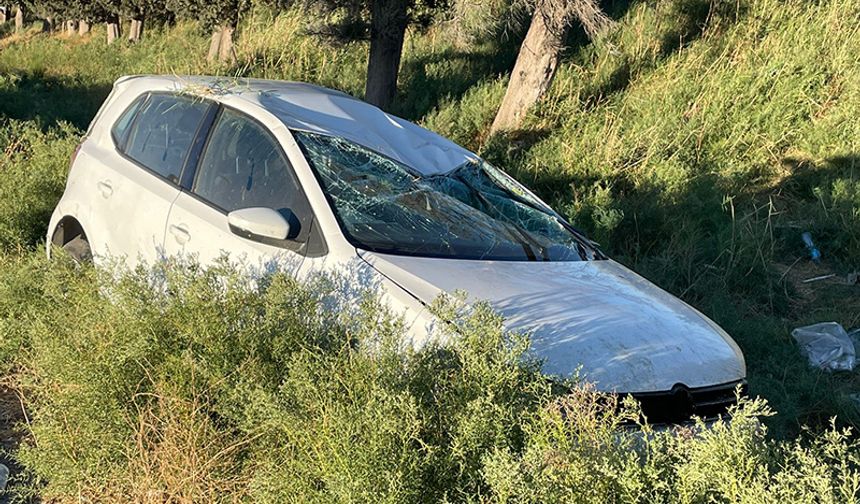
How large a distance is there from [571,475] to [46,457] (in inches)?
83.7

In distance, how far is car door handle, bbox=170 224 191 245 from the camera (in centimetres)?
430

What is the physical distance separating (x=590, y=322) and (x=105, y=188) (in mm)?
3222

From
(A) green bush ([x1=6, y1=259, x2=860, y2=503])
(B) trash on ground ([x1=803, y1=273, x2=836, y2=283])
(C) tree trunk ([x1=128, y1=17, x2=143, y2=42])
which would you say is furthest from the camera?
(C) tree trunk ([x1=128, y1=17, x2=143, y2=42])

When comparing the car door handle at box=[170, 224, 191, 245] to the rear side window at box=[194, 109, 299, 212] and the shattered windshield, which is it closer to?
the rear side window at box=[194, 109, 299, 212]

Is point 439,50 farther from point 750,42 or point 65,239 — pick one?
point 65,239

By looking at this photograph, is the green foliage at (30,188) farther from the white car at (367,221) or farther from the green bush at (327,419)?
the green bush at (327,419)

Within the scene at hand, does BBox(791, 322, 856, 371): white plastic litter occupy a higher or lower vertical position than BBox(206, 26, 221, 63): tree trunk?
higher

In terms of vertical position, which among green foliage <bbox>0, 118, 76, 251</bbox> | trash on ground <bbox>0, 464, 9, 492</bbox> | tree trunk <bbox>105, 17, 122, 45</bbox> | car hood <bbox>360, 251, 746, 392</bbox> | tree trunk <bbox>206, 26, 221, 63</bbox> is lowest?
tree trunk <bbox>105, 17, 122, 45</bbox>

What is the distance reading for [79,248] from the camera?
5.30 m

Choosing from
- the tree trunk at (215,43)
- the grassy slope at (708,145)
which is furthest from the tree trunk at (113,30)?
the grassy slope at (708,145)

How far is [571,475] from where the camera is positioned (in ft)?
8.06

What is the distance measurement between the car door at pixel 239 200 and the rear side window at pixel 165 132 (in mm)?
212

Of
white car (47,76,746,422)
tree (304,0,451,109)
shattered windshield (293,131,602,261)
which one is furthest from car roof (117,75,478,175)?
tree (304,0,451,109)

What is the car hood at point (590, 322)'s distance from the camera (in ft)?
10.8
